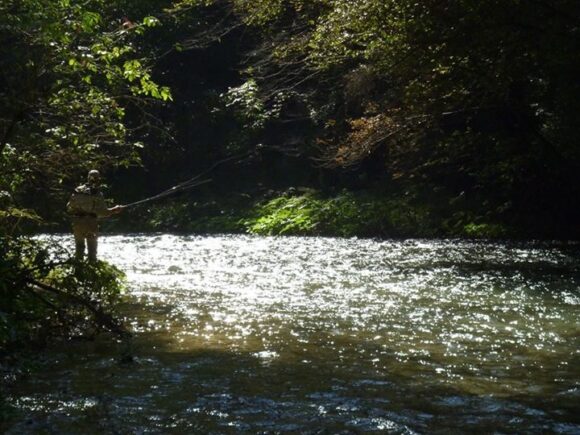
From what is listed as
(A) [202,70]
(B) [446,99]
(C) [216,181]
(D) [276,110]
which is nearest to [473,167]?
(B) [446,99]

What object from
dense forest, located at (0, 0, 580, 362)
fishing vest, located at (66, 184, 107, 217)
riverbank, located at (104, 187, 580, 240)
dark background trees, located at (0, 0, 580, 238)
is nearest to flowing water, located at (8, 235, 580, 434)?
dense forest, located at (0, 0, 580, 362)

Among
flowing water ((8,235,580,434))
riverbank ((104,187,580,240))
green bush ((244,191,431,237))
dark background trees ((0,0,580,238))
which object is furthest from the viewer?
green bush ((244,191,431,237))

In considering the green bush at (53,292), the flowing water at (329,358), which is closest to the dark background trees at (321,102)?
the green bush at (53,292)

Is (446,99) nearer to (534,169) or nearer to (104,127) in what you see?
(534,169)

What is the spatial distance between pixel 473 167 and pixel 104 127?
63.6 feet

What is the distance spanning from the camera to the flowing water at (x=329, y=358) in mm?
7770

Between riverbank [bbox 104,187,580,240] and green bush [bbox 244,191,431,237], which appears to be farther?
green bush [bbox 244,191,431,237]

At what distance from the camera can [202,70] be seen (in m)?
45.7

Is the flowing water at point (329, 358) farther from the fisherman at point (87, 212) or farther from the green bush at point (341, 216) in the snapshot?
the green bush at point (341, 216)

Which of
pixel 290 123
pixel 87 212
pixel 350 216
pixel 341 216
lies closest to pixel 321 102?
pixel 290 123

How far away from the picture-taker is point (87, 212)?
15945 mm

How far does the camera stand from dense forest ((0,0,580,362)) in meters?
11.6

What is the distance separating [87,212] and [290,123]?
26.2 meters

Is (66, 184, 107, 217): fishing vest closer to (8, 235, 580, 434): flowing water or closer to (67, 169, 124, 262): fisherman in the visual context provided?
(67, 169, 124, 262): fisherman
